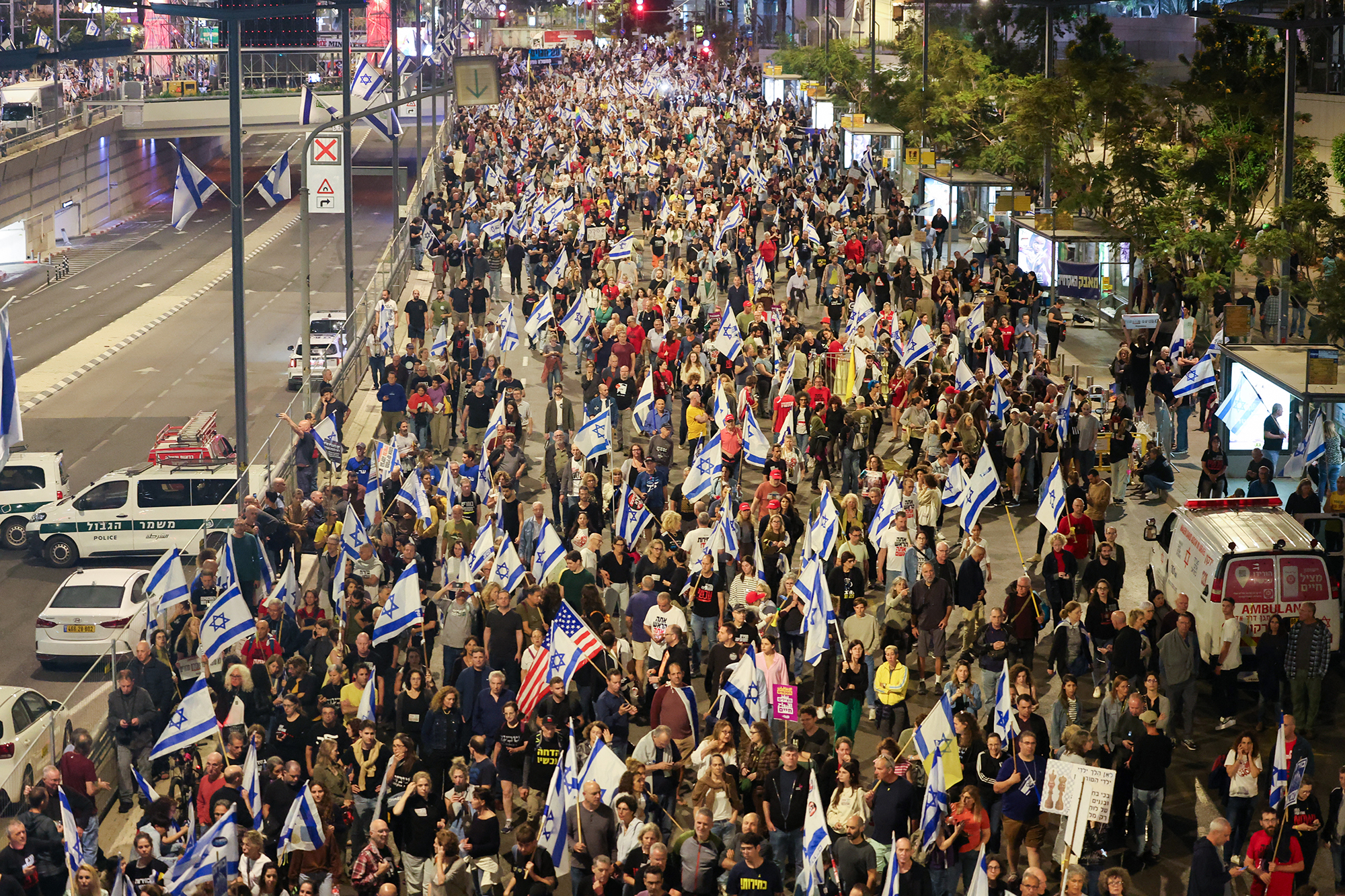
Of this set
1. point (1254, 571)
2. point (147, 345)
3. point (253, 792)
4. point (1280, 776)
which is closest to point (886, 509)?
point (1254, 571)

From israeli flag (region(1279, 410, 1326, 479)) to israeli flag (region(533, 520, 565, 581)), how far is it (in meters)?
9.84

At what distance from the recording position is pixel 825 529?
67.6 ft

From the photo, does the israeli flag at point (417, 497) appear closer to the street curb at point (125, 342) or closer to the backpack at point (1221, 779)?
the backpack at point (1221, 779)

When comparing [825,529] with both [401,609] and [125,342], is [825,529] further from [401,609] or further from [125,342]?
[125,342]

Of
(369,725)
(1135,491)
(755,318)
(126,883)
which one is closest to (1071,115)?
(755,318)

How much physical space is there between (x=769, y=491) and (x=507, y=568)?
4062 millimetres

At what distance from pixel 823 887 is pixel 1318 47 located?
33.9 metres

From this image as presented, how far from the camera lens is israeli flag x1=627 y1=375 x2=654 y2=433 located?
26.0m

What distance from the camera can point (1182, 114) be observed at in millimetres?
43406

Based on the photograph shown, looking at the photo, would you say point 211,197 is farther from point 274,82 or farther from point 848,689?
point 848,689

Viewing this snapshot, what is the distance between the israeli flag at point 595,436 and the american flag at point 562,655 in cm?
868

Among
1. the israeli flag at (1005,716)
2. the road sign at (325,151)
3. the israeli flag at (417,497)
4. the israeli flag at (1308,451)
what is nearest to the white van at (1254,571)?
the israeli flag at (1308,451)

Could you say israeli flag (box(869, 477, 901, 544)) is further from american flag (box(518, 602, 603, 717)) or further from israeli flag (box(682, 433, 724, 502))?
american flag (box(518, 602, 603, 717))

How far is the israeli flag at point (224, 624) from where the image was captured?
18.2 m
